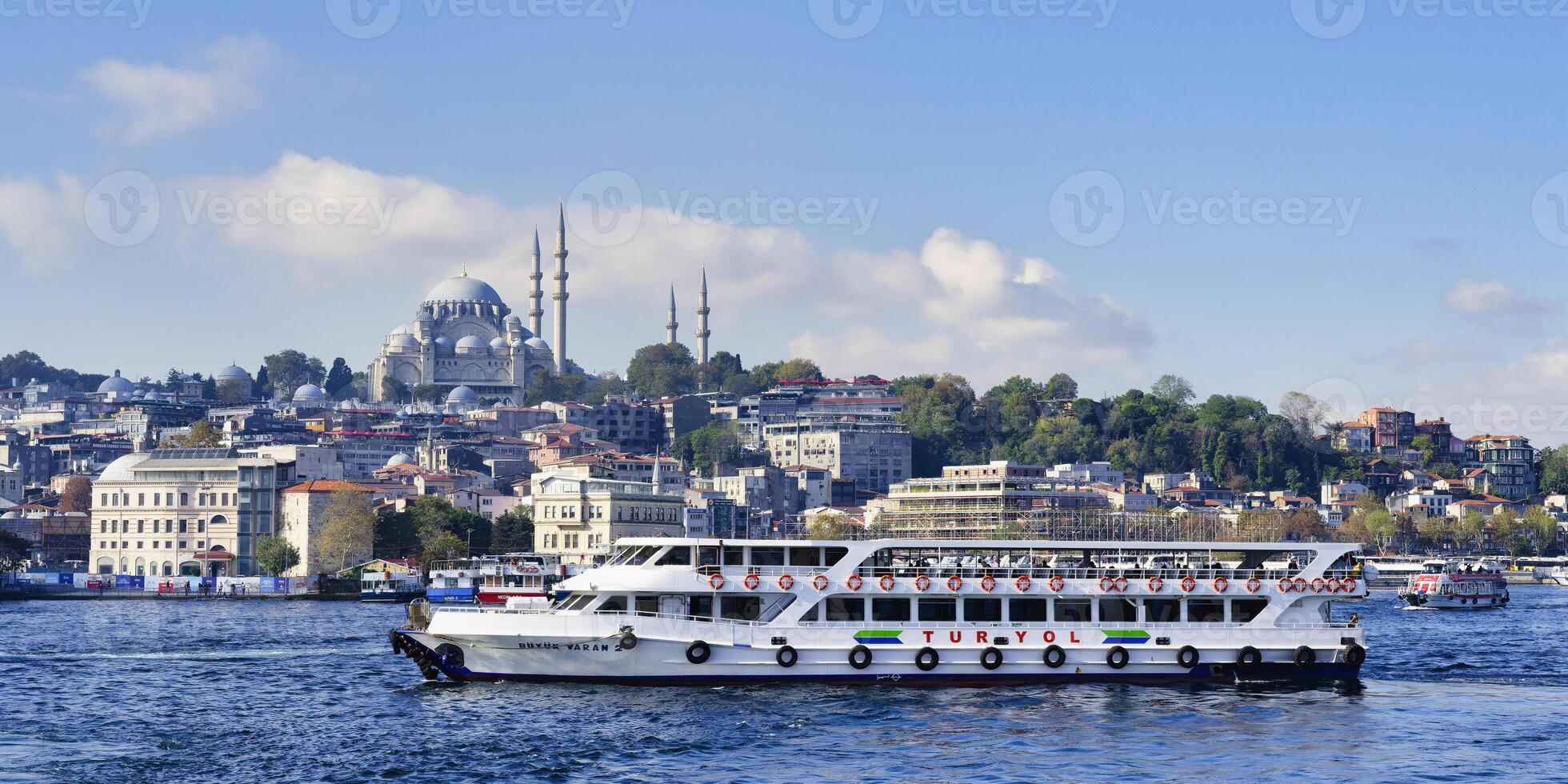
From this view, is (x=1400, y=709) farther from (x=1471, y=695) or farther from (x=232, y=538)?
(x=232, y=538)

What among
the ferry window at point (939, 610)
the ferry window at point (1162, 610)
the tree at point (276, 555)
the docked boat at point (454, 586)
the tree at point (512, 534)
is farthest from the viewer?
the tree at point (512, 534)

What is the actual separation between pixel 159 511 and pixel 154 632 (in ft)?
181

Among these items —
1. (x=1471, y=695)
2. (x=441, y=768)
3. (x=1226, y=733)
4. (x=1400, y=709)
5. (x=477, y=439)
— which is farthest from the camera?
(x=477, y=439)

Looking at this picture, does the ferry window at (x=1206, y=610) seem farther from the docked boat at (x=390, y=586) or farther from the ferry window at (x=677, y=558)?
the docked boat at (x=390, y=586)

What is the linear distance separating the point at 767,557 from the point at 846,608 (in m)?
2.04

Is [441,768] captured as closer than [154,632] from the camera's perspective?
Yes

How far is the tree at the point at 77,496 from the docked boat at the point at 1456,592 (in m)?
92.5

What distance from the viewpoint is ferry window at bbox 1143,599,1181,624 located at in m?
46.1

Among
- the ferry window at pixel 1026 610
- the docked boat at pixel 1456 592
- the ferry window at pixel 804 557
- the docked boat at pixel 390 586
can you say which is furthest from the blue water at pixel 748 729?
the docked boat at pixel 1456 592

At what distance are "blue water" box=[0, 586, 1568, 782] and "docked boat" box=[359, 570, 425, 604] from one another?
48410 mm

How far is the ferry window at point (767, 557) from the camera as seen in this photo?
45.1 metres

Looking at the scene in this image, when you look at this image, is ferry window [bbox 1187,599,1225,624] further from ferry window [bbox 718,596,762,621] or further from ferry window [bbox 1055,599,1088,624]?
ferry window [bbox 718,596,762,621]

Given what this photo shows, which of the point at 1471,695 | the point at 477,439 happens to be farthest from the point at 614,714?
the point at 477,439

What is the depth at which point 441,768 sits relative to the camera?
34.8 m
